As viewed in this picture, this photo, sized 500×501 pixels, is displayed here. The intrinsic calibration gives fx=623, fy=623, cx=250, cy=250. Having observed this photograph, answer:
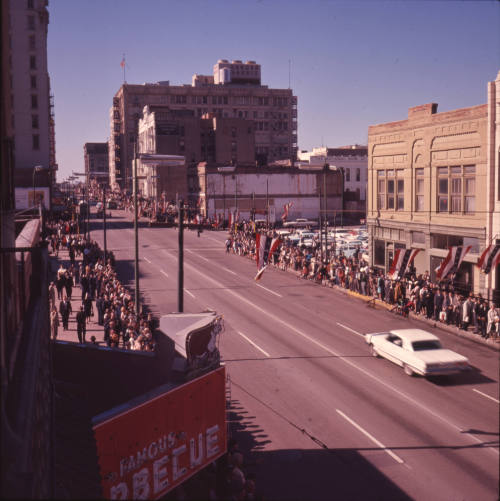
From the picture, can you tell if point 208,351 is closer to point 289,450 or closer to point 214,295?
point 289,450

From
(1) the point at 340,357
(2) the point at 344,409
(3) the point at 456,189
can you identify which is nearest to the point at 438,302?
(1) the point at 340,357

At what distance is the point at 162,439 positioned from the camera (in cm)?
1198

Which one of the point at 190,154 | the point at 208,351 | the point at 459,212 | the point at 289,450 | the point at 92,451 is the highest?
the point at 190,154

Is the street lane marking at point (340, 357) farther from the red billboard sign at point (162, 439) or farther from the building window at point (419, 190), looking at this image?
the building window at point (419, 190)

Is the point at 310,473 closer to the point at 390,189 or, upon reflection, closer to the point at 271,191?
the point at 390,189

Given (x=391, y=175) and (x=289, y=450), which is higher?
(x=391, y=175)

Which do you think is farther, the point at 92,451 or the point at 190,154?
the point at 190,154

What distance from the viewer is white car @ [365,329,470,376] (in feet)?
19.8

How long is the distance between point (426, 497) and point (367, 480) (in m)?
1.92

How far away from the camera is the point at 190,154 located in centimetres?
12825

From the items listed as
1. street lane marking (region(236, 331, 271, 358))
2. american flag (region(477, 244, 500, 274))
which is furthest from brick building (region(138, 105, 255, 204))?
american flag (region(477, 244, 500, 274))

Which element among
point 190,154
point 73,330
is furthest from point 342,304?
point 190,154

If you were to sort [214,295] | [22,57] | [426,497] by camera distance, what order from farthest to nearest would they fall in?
[22,57] → [214,295] → [426,497]

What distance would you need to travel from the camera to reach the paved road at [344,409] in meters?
6.42
